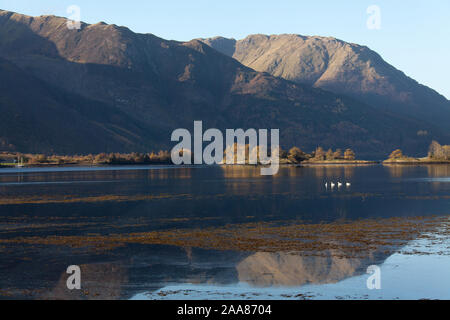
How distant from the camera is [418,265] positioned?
2991cm

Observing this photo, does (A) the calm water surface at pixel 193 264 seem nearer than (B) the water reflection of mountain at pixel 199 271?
Yes

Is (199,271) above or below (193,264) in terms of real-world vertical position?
below

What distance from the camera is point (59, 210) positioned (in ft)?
193

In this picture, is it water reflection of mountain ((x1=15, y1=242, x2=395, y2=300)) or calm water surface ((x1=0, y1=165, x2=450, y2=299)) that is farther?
water reflection of mountain ((x1=15, y1=242, x2=395, y2=300))

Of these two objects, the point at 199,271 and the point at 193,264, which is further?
the point at 193,264

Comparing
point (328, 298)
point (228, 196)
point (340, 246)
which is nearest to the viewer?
point (328, 298)

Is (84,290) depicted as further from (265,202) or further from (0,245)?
(265,202)

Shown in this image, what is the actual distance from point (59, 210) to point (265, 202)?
75.1 ft
